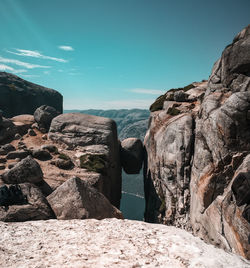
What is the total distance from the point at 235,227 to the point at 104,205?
29.3 ft

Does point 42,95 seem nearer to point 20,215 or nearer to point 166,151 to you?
point 166,151

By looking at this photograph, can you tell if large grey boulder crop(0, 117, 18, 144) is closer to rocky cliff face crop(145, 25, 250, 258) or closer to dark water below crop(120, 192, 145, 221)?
rocky cliff face crop(145, 25, 250, 258)

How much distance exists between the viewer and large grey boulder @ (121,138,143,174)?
144 ft

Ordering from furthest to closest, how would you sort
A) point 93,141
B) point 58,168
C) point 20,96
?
point 20,96
point 93,141
point 58,168

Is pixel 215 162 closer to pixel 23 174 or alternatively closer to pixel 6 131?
pixel 23 174

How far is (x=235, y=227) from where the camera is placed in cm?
1378

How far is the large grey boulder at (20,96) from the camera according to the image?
108438 millimetres

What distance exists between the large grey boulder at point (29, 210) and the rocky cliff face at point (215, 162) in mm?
12197

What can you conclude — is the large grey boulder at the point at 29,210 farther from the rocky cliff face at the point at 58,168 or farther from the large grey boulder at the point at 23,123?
the large grey boulder at the point at 23,123

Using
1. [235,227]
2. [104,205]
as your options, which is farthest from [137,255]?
[235,227]

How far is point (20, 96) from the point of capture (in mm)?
116062

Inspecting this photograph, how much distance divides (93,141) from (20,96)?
9770 centimetres

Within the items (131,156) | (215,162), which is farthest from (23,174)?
(131,156)

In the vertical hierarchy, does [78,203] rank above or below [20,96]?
below
